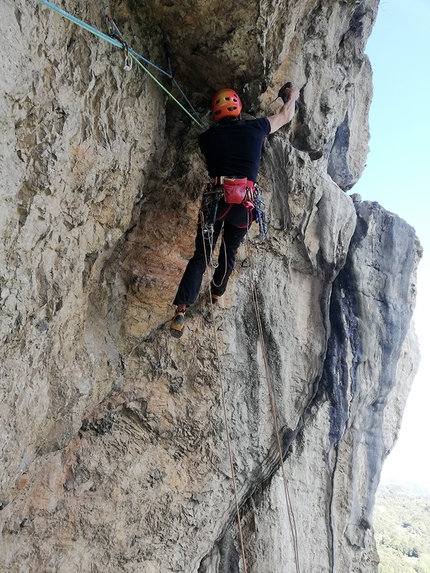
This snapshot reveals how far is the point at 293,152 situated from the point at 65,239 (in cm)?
268

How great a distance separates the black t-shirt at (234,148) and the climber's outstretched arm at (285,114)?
27 cm

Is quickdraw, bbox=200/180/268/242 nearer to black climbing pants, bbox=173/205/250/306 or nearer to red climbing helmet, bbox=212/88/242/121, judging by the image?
black climbing pants, bbox=173/205/250/306

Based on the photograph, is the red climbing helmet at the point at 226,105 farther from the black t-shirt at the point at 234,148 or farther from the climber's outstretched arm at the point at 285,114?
the climber's outstretched arm at the point at 285,114

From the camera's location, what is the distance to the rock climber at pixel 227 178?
385 cm

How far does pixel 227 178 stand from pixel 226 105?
2.38ft

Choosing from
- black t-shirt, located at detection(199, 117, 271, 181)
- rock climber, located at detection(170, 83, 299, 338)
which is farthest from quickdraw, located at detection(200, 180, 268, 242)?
black t-shirt, located at detection(199, 117, 271, 181)

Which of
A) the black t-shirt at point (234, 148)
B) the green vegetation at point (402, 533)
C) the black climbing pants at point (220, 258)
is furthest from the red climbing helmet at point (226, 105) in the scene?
the green vegetation at point (402, 533)

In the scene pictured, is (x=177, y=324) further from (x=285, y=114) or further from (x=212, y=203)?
(x=285, y=114)

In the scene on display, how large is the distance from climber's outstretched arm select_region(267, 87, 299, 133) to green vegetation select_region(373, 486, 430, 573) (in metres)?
32.9

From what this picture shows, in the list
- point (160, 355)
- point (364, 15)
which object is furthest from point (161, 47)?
point (364, 15)

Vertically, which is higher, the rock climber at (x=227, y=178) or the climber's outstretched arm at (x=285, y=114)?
the climber's outstretched arm at (x=285, y=114)

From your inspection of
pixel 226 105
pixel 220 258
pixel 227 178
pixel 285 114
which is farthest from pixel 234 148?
pixel 220 258

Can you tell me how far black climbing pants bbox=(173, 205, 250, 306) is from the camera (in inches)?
150

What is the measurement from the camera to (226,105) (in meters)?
4.12
